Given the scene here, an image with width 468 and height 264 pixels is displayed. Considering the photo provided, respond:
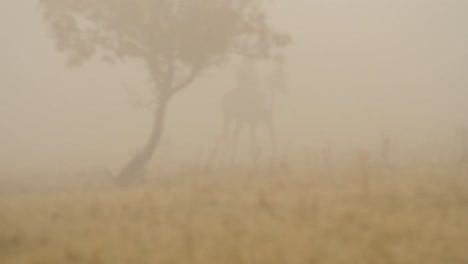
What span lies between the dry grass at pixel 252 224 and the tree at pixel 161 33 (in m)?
7.69

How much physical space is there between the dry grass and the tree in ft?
25.2

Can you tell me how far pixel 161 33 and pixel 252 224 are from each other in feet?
45.4

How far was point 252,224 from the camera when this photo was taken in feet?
42.4

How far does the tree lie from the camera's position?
82.9ft

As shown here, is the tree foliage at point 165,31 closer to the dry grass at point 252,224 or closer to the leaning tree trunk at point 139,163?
the leaning tree trunk at point 139,163

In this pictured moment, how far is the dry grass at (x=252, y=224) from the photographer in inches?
421

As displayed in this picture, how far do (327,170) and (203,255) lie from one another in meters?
14.1

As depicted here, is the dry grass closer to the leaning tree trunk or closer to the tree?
the leaning tree trunk

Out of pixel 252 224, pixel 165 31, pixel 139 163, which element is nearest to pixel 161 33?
pixel 165 31

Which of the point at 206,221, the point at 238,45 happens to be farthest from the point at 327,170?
the point at 206,221

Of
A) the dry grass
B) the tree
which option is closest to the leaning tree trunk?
the tree

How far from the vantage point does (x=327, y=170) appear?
2416 cm

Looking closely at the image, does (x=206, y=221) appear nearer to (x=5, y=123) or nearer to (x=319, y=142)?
(x=319, y=142)

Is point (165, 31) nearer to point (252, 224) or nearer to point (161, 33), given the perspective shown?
point (161, 33)
